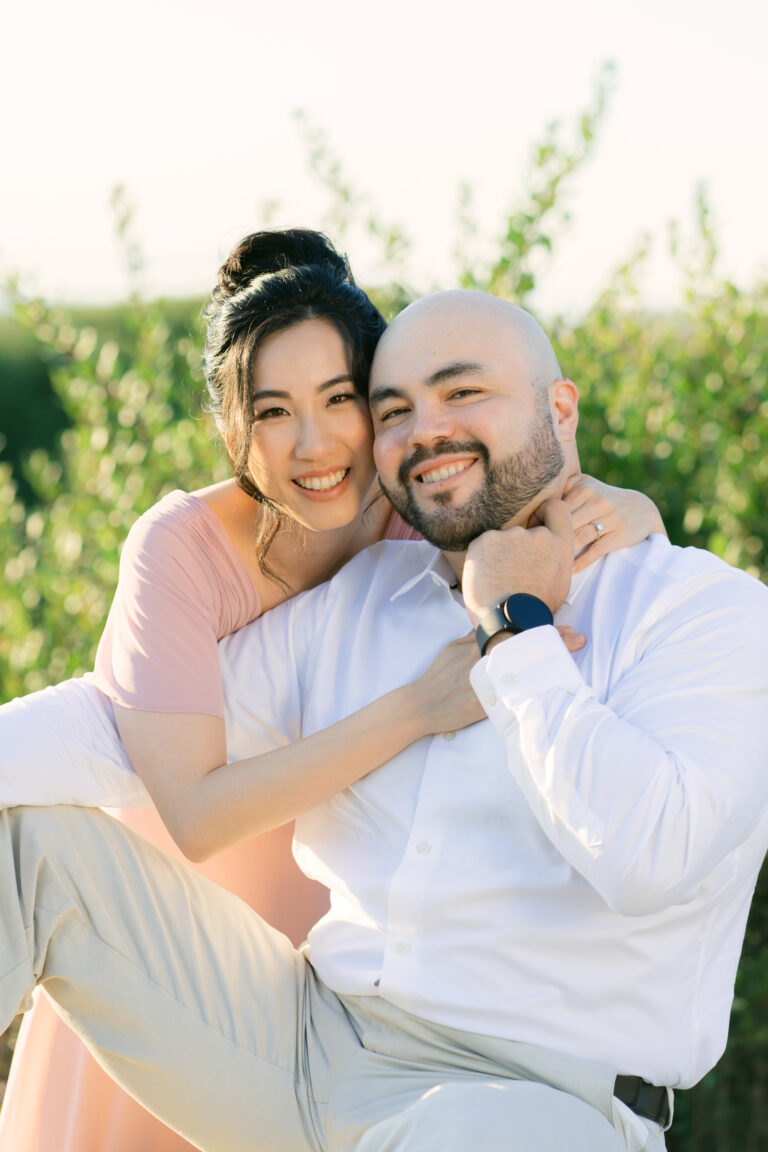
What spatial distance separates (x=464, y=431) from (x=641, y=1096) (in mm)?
1245

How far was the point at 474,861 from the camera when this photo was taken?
2193mm

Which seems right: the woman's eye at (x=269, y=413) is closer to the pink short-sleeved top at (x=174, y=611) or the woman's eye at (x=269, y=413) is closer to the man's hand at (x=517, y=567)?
the pink short-sleeved top at (x=174, y=611)

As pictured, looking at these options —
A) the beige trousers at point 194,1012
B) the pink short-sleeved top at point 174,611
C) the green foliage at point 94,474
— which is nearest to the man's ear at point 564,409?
the pink short-sleeved top at point 174,611

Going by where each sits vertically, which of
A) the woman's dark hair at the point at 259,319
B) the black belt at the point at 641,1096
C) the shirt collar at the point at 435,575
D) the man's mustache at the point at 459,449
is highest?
the woman's dark hair at the point at 259,319

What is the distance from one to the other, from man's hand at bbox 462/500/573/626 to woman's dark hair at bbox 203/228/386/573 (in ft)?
1.80

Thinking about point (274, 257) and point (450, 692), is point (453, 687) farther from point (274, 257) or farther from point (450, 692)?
point (274, 257)

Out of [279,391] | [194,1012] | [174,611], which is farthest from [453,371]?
[194,1012]

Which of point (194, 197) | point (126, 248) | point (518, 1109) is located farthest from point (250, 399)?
point (194, 197)

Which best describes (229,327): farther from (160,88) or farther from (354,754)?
(160,88)

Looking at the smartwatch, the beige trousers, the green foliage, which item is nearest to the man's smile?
the smartwatch

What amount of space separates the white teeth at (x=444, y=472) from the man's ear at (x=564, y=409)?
25 centimetres

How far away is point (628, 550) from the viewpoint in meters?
2.41

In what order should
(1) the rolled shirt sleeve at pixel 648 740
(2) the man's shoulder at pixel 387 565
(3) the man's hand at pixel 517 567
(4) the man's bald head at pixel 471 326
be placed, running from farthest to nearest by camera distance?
(2) the man's shoulder at pixel 387 565 < (4) the man's bald head at pixel 471 326 < (3) the man's hand at pixel 517 567 < (1) the rolled shirt sleeve at pixel 648 740

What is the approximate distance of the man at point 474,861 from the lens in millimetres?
1946
